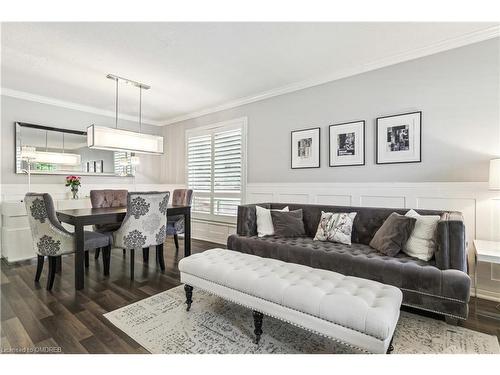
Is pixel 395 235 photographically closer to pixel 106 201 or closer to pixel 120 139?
pixel 120 139

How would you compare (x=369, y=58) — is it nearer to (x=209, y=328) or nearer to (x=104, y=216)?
(x=209, y=328)

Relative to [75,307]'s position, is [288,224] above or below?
above

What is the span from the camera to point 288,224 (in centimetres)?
317

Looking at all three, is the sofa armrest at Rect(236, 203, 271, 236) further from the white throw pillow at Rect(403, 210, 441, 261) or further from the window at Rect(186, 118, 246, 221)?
the white throw pillow at Rect(403, 210, 441, 261)

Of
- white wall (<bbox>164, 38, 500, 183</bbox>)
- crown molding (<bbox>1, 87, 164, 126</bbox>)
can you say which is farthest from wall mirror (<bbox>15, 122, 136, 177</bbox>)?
white wall (<bbox>164, 38, 500, 183</bbox>)

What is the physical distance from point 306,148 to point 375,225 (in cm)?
146

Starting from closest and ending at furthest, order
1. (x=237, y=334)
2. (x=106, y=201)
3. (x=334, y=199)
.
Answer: (x=237, y=334) < (x=334, y=199) < (x=106, y=201)

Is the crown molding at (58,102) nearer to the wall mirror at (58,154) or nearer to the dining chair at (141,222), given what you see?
the wall mirror at (58,154)

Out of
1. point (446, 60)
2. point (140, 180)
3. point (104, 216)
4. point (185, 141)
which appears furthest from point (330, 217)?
point (140, 180)

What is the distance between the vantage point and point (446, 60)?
8.64ft

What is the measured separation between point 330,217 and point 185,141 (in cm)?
367

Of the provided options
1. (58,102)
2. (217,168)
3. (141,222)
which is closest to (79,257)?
(141,222)

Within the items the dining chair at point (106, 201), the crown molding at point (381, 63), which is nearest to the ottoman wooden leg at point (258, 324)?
the dining chair at point (106, 201)

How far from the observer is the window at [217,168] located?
4473 millimetres
